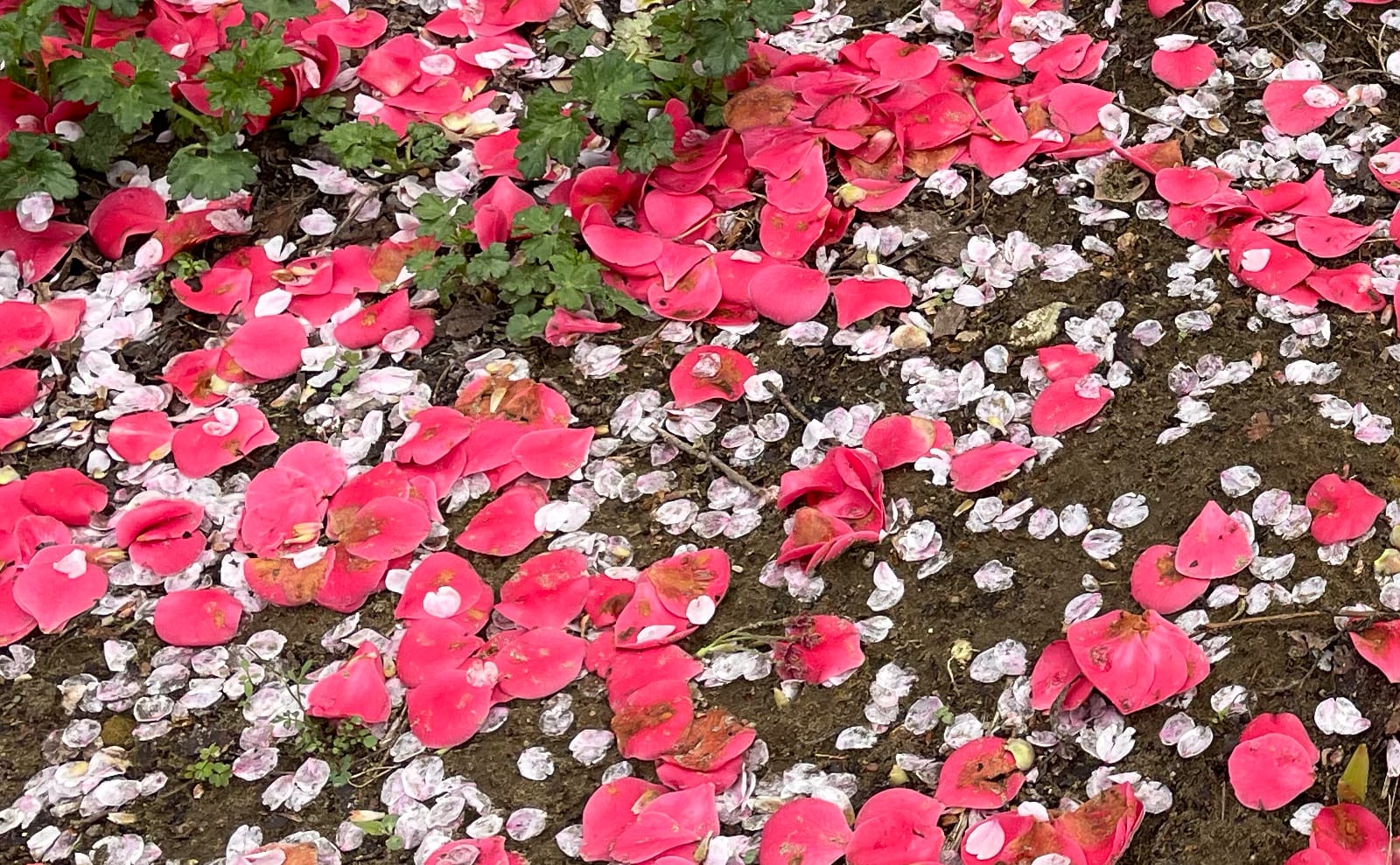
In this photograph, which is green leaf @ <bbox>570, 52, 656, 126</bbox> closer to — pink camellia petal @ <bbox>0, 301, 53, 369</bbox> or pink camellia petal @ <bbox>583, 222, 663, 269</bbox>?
pink camellia petal @ <bbox>583, 222, 663, 269</bbox>

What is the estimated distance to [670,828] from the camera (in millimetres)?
1625

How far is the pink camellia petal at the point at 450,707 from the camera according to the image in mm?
1751

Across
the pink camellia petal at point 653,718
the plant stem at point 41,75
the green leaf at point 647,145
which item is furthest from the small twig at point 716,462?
the plant stem at point 41,75

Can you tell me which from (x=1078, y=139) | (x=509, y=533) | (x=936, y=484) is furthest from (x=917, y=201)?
(x=509, y=533)

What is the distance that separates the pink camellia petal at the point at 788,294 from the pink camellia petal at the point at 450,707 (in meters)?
0.76

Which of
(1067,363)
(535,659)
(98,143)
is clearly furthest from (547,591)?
(98,143)

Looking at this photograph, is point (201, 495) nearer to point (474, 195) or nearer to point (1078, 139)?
point (474, 195)

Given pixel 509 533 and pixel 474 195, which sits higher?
pixel 474 195

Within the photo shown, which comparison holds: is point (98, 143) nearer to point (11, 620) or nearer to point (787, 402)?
point (11, 620)

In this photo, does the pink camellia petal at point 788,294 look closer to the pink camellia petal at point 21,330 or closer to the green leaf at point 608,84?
the green leaf at point 608,84

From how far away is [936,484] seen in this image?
196 centimetres

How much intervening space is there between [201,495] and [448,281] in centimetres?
51

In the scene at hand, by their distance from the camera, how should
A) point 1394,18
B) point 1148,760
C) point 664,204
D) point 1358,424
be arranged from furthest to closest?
1. point 1394,18
2. point 664,204
3. point 1358,424
4. point 1148,760

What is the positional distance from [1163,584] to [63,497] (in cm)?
160
